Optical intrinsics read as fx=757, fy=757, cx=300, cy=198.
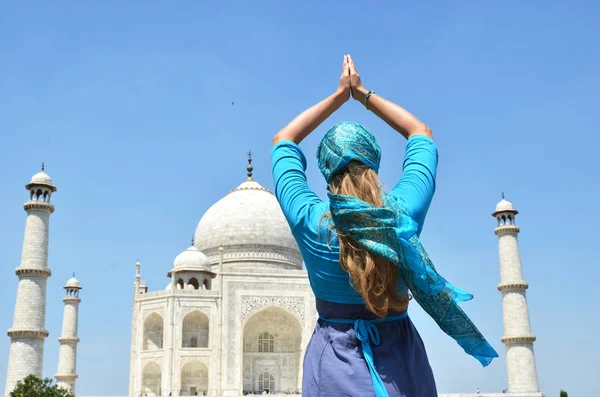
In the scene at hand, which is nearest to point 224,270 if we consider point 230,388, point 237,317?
point 237,317

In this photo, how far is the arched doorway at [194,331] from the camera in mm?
26969

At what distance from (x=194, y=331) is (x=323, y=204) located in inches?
1017

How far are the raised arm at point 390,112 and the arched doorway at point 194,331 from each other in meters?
25.0

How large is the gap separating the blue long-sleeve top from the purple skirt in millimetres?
76

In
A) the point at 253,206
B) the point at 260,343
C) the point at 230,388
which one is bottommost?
the point at 230,388

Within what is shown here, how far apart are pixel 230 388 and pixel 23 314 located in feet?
23.5

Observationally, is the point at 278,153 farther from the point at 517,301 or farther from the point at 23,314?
the point at 517,301

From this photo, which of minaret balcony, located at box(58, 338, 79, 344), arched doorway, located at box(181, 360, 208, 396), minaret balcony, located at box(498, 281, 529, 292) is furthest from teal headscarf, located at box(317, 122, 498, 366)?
minaret balcony, located at box(58, 338, 79, 344)

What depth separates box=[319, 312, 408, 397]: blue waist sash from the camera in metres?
1.93

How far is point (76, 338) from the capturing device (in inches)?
1271

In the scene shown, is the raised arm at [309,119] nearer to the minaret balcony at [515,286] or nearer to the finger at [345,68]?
the finger at [345,68]

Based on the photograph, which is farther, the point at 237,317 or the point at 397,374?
the point at 237,317

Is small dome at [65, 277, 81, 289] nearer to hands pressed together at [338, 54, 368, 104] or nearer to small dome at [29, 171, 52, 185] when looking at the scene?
small dome at [29, 171, 52, 185]

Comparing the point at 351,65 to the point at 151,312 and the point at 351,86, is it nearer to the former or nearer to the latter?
the point at 351,86
